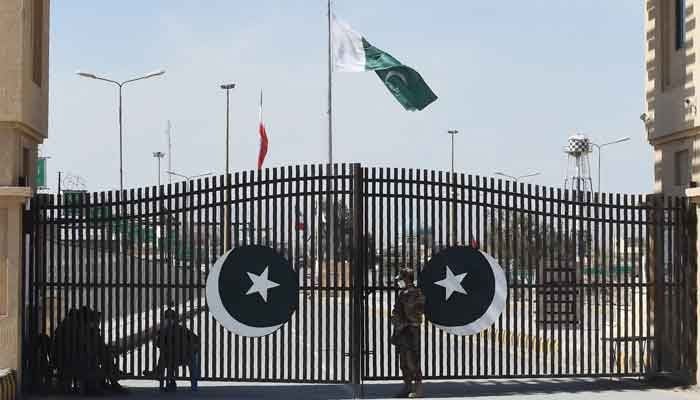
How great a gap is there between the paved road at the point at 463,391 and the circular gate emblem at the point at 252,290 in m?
1.02

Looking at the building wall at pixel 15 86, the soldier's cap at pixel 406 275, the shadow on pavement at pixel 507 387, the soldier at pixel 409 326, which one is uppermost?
the building wall at pixel 15 86

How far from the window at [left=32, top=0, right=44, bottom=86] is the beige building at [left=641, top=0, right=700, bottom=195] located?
29.4ft

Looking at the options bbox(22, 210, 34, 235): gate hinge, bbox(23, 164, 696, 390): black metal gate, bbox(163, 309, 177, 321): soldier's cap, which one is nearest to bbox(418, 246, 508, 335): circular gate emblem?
bbox(23, 164, 696, 390): black metal gate

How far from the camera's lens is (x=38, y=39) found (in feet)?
45.9

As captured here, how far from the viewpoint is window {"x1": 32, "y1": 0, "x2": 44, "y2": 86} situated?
13859 mm

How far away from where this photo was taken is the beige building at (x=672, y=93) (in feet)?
46.0

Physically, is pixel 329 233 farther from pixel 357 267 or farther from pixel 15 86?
pixel 15 86

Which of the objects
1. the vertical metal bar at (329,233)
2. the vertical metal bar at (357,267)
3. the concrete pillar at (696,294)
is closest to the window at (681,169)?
the concrete pillar at (696,294)

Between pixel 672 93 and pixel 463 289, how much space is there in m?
4.25

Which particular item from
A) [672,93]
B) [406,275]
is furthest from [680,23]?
[406,275]

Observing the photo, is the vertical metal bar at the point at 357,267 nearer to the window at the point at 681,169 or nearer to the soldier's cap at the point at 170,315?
the soldier's cap at the point at 170,315

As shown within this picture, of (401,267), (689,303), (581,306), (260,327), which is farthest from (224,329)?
(689,303)

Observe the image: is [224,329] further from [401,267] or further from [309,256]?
[401,267]

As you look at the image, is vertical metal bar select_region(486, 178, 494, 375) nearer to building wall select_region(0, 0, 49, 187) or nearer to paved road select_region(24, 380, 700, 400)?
paved road select_region(24, 380, 700, 400)
